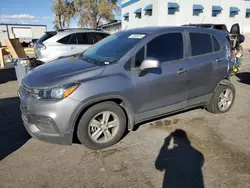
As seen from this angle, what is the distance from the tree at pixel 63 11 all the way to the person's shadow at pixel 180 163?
30.8m

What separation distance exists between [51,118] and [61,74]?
640mm

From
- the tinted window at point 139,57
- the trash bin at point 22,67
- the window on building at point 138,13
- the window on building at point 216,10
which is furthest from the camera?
the window on building at point 138,13

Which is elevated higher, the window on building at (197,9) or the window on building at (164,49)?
the window on building at (197,9)

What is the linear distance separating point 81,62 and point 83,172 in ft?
5.61

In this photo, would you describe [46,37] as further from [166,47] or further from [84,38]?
[166,47]

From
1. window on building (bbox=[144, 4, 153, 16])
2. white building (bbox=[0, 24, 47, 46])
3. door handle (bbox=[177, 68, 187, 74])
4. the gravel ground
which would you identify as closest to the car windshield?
door handle (bbox=[177, 68, 187, 74])

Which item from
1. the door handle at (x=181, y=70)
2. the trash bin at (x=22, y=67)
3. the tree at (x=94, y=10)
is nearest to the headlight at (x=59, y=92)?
the door handle at (x=181, y=70)

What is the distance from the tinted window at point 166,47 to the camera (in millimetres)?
3421

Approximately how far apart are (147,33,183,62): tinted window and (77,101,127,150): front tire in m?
1.06

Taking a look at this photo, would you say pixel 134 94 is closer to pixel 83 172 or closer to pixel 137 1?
pixel 83 172

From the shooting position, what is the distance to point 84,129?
3006mm

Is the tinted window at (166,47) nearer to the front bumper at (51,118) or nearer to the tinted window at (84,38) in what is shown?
the front bumper at (51,118)

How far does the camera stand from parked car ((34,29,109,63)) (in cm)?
721

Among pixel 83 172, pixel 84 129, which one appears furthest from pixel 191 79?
pixel 83 172
